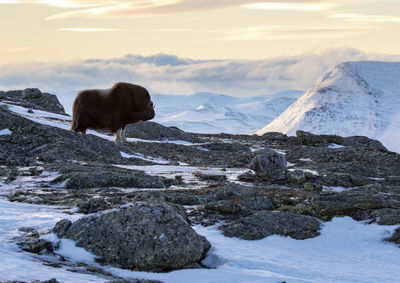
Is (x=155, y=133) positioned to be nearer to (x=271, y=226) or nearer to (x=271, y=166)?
(x=271, y=166)

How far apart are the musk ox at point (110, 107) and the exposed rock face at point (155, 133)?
9924mm

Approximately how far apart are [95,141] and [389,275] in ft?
55.2

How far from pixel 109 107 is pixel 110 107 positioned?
2.0 inches

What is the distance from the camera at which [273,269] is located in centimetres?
1041

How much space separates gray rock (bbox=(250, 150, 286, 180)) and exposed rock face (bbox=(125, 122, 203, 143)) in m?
19.0

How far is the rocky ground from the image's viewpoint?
9617mm

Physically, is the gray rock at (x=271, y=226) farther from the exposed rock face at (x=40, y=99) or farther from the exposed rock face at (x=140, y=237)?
the exposed rock face at (x=40, y=99)

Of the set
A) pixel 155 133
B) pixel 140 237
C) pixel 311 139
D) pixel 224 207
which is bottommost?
pixel 224 207

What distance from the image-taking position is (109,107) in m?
28.6

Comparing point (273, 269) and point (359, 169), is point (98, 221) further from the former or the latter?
point (359, 169)

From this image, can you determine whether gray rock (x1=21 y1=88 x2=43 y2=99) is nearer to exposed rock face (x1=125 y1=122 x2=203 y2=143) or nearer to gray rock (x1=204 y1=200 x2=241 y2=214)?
exposed rock face (x1=125 y1=122 x2=203 y2=143)

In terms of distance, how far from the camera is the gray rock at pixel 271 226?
12453 mm

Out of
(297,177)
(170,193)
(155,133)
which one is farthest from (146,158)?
(155,133)

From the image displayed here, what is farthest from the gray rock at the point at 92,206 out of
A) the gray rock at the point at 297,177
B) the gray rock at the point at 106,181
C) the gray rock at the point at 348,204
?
the gray rock at the point at 297,177
